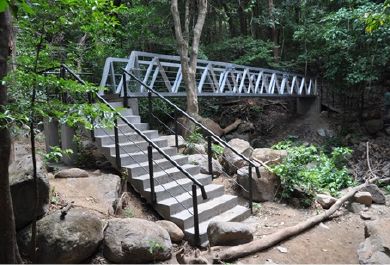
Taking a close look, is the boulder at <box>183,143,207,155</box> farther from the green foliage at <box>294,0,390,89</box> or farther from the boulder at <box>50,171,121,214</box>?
the green foliage at <box>294,0,390,89</box>

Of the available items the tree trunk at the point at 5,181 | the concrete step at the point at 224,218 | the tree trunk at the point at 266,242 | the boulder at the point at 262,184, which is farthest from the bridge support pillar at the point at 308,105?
the tree trunk at the point at 5,181

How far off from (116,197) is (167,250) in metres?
1.27

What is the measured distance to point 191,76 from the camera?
871 cm

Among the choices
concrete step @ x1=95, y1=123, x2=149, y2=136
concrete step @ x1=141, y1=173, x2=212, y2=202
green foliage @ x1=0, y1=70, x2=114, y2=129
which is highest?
green foliage @ x1=0, y1=70, x2=114, y2=129

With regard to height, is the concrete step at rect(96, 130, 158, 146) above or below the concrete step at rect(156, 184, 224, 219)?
above

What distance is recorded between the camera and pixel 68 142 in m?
5.89

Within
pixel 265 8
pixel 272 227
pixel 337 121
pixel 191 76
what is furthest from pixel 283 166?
pixel 265 8

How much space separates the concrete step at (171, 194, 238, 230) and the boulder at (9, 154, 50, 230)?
1754 millimetres

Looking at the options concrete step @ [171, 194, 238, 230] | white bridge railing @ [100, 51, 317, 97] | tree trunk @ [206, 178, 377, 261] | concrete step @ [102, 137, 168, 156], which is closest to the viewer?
tree trunk @ [206, 178, 377, 261]

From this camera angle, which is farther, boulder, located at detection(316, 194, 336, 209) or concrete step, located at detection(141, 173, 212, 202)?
boulder, located at detection(316, 194, 336, 209)

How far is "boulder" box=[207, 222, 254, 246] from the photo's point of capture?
4.26 m

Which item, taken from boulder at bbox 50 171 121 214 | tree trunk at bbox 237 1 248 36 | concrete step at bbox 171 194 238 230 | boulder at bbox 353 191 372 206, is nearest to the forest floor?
boulder at bbox 50 171 121 214

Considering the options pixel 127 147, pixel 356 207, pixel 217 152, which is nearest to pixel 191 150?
pixel 217 152

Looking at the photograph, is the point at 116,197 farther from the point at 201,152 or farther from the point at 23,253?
the point at 201,152
